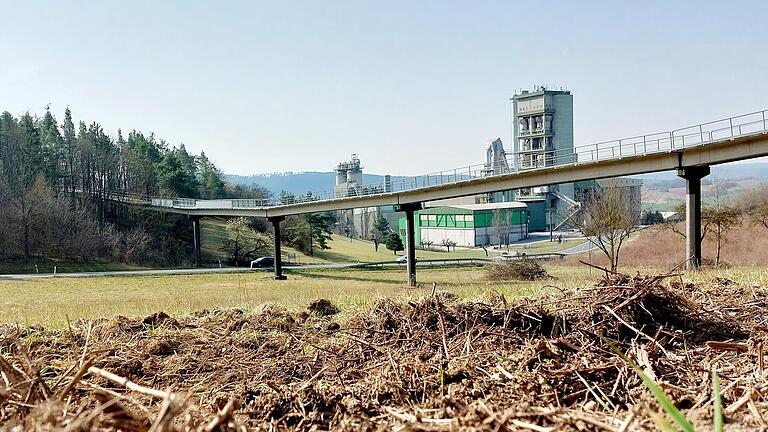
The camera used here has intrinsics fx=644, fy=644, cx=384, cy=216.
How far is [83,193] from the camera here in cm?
7388

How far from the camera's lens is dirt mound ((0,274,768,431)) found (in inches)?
106

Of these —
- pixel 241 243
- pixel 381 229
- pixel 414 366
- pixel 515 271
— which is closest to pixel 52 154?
pixel 241 243

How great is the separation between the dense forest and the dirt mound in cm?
5928

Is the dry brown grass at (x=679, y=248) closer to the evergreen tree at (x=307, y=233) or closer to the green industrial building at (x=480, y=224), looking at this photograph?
the green industrial building at (x=480, y=224)

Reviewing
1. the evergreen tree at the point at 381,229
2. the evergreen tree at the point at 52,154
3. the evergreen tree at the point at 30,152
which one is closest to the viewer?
the evergreen tree at the point at 30,152

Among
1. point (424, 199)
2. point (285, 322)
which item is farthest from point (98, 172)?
point (285, 322)

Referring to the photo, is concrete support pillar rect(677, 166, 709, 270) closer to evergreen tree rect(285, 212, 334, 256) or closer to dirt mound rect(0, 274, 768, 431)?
dirt mound rect(0, 274, 768, 431)

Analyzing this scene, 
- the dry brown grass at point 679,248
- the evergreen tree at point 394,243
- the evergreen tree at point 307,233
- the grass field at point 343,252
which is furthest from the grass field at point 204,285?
the evergreen tree at point 394,243

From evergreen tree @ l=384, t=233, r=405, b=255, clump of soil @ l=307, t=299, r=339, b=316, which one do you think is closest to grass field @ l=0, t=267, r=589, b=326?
clump of soil @ l=307, t=299, r=339, b=316

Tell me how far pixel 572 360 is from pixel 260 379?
227 centimetres

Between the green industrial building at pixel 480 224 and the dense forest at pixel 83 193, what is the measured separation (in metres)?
34.9

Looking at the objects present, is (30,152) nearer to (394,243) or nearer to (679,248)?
(394,243)

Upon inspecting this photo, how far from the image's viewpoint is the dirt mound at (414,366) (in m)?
2.69

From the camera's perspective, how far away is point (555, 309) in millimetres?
6184
